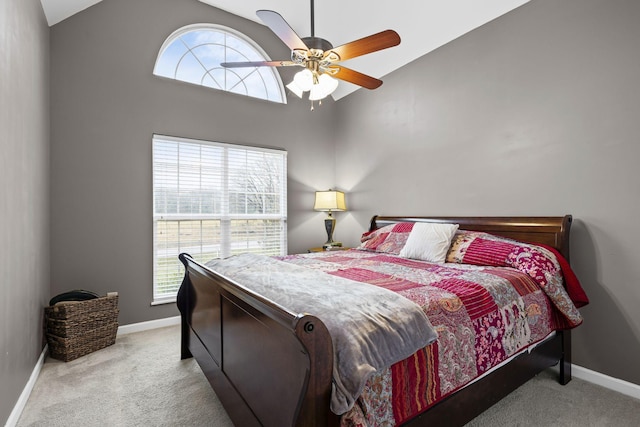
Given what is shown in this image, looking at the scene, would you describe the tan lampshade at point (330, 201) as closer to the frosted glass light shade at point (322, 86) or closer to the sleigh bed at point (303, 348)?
the sleigh bed at point (303, 348)

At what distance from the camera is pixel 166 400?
2033mm

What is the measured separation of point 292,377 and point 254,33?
4.14 m

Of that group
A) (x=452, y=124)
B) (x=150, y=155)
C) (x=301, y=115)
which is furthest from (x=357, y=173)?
(x=150, y=155)

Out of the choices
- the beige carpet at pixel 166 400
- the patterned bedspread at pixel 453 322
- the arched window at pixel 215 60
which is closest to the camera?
the patterned bedspread at pixel 453 322

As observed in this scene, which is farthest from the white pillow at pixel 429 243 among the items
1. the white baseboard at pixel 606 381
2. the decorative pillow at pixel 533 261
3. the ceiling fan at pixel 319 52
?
the ceiling fan at pixel 319 52

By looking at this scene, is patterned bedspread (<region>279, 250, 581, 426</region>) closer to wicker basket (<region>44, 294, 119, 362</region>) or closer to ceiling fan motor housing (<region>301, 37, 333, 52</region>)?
ceiling fan motor housing (<region>301, 37, 333, 52</region>)

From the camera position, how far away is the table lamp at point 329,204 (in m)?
4.18

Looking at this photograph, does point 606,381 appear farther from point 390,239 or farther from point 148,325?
point 148,325

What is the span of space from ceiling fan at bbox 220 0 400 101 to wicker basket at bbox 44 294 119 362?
230cm

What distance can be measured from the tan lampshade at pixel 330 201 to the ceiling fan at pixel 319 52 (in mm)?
1935

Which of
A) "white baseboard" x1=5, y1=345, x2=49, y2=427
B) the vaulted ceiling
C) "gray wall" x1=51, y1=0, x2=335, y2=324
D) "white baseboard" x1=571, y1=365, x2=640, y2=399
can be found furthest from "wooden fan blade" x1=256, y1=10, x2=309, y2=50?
"white baseboard" x1=571, y1=365, x2=640, y2=399

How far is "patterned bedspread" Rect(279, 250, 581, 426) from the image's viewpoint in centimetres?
119

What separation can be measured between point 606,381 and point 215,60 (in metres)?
4.68

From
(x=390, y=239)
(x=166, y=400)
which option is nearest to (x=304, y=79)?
(x=390, y=239)
